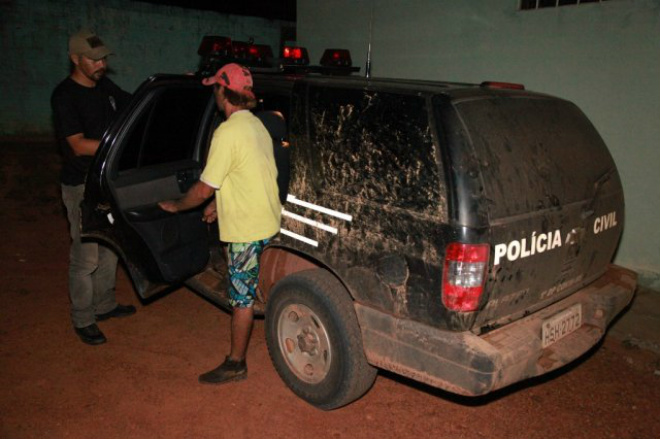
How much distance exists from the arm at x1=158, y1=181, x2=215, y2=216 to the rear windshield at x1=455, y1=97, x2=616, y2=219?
1.55 metres

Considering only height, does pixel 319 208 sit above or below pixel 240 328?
above

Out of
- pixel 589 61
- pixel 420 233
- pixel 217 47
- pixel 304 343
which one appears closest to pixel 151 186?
pixel 217 47

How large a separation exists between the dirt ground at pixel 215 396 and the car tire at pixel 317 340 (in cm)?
21

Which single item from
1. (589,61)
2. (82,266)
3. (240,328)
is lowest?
(240,328)

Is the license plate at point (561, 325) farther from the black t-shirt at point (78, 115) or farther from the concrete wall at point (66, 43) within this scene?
the concrete wall at point (66, 43)

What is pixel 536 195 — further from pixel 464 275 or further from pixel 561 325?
pixel 561 325

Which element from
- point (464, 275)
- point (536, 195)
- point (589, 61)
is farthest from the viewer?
point (589, 61)

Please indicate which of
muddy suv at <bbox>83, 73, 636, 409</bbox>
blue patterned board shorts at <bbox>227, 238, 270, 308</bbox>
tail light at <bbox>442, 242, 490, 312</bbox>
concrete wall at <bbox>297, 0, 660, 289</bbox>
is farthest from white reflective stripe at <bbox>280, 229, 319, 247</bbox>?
concrete wall at <bbox>297, 0, 660, 289</bbox>

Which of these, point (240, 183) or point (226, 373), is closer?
point (240, 183)

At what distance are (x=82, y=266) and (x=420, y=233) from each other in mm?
2784

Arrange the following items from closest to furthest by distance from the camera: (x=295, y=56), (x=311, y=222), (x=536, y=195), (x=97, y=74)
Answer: (x=536, y=195)
(x=311, y=222)
(x=97, y=74)
(x=295, y=56)

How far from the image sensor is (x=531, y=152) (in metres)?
2.82

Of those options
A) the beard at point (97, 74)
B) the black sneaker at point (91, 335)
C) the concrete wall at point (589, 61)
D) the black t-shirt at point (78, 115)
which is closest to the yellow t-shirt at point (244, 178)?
the black t-shirt at point (78, 115)

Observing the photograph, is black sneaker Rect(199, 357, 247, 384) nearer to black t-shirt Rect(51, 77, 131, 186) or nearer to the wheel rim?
the wheel rim
